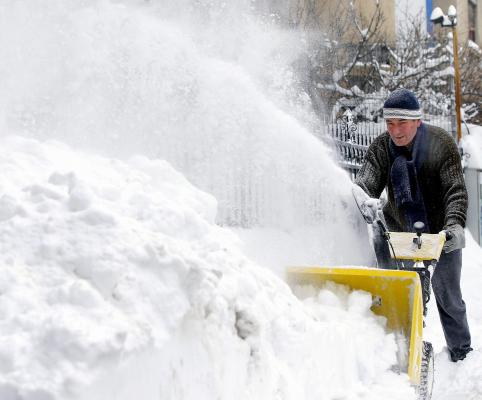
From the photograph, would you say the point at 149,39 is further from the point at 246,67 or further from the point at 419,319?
the point at 419,319

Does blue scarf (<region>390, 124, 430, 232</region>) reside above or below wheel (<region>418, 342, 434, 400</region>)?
above

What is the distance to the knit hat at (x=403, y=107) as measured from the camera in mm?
4055

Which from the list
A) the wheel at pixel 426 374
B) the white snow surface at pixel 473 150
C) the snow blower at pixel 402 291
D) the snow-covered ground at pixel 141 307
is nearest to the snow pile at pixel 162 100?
the snow blower at pixel 402 291

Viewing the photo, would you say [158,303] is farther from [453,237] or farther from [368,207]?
[453,237]

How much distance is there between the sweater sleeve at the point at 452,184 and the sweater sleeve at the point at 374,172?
1.24 feet

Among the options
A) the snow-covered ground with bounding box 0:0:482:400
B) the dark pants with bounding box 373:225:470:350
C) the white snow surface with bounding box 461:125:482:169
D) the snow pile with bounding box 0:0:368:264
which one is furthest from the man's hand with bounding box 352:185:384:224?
the white snow surface with bounding box 461:125:482:169

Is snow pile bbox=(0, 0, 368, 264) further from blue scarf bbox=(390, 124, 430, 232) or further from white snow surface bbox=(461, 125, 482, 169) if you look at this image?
white snow surface bbox=(461, 125, 482, 169)

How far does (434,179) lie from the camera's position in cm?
424

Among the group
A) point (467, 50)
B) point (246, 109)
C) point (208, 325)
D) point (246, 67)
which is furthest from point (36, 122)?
point (467, 50)

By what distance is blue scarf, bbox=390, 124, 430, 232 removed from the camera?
13.8ft

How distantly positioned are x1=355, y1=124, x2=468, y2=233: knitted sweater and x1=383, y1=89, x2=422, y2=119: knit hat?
0.23m

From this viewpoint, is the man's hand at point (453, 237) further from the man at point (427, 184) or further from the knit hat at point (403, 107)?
the knit hat at point (403, 107)

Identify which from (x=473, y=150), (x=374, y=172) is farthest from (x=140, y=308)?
(x=473, y=150)

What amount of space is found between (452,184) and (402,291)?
116 cm
